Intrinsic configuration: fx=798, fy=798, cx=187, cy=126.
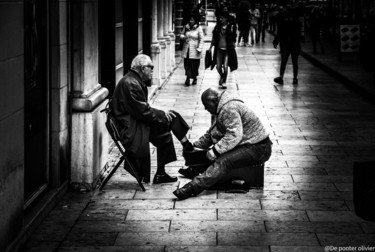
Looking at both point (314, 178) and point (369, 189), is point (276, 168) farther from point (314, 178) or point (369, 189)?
point (369, 189)

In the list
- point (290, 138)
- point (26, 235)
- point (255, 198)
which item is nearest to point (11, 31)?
point (26, 235)

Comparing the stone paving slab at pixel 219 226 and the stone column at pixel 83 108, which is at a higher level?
the stone column at pixel 83 108

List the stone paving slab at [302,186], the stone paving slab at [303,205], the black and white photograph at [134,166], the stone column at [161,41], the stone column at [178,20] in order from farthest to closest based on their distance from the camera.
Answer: the stone column at [178,20] → the stone column at [161,41] → the stone paving slab at [302,186] → the stone paving slab at [303,205] → the black and white photograph at [134,166]

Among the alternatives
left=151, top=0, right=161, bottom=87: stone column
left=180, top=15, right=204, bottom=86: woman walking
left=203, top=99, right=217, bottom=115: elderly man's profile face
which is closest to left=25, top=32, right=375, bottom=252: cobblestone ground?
left=203, top=99, right=217, bottom=115: elderly man's profile face

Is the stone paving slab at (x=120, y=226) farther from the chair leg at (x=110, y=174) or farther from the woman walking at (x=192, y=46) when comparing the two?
the woman walking at (x=192, y=46)

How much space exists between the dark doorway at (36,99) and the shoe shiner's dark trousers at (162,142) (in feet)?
4.99

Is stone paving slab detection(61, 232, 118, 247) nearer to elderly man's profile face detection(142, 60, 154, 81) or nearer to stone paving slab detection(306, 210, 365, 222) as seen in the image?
stone paving slab detection(306, 210, 365, 222)

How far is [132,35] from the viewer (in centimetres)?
1753

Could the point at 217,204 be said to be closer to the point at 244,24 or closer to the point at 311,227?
the point at 311,227

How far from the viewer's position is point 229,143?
9.64m

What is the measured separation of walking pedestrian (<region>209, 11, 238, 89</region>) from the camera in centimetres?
2119

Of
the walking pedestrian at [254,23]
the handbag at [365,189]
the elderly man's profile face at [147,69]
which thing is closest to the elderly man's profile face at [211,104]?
the elderly man's profile face at [147,69]

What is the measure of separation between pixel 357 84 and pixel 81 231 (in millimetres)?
14409

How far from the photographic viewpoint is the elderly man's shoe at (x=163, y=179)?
34.2 ft
